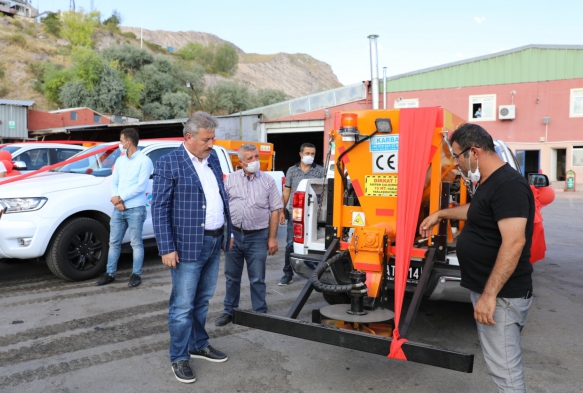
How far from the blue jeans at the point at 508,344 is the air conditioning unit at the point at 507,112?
27.4 metres

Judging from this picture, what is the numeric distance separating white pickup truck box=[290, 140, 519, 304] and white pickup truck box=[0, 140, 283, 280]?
10.3 ft

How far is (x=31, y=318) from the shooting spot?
5031mm

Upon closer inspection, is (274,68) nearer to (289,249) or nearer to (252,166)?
(289,249)

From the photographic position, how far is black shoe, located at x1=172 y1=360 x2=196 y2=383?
143 inches

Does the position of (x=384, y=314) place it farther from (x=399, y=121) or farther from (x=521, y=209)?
(x=399, y=121)

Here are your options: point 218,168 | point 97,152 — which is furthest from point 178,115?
point 218,168

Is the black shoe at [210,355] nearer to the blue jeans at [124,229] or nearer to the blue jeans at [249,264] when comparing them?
the blue jeans at [249,264]

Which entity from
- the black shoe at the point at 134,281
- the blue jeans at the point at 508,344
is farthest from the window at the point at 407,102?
the blue jeans at the point at 508,344

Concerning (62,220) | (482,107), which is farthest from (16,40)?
(62,220)

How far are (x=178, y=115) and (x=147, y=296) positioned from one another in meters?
46.4

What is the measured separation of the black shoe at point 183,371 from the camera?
11.9ft

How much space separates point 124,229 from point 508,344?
198 inches

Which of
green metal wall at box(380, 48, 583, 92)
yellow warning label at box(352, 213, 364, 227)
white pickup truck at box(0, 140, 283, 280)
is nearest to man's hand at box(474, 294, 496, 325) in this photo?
yellow warning label at box(352, 213, 364, 227)

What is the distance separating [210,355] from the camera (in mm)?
4047
